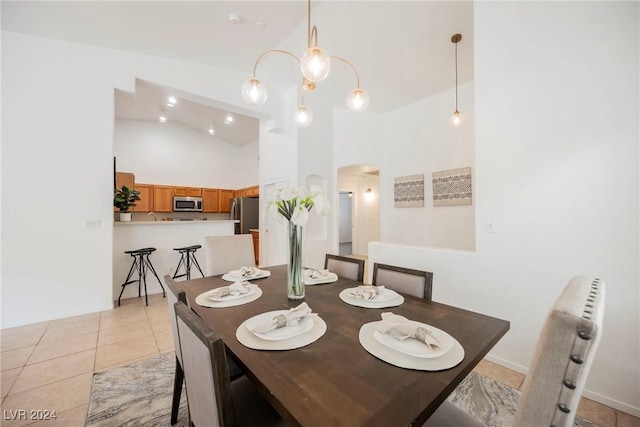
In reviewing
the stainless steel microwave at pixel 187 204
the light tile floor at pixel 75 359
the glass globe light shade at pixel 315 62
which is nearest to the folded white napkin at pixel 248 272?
the light tile floor at pixel 75 359

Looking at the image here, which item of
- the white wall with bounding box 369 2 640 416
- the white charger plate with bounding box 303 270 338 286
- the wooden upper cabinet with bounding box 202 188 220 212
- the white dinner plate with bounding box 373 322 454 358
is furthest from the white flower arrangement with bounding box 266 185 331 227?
the wooden upper cabinet with bounding box 202 188 220 212

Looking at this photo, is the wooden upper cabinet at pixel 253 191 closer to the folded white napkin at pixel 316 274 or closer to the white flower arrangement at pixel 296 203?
the folded white napkin at pixel 316 274

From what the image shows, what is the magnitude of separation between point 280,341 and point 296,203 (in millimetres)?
695

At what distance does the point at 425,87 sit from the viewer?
3.96 meters

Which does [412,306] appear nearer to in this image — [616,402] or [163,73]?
[616,402]

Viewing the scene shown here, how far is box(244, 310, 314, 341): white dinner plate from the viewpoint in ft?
3.28

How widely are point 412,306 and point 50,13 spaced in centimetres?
430

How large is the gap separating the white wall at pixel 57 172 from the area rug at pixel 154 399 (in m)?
1.71

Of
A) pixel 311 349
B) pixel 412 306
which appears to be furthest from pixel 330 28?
pixel 311 349

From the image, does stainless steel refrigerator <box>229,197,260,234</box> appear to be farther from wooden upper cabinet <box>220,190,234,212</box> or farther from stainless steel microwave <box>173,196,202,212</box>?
stainless steel microwave <box>173,196,202,212</box>

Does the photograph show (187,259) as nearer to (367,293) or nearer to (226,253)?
(226,253)

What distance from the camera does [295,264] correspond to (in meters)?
1.44

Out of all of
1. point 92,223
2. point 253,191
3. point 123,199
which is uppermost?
point 253,191

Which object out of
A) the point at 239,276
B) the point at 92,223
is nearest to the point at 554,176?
the point at 239,276
